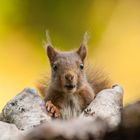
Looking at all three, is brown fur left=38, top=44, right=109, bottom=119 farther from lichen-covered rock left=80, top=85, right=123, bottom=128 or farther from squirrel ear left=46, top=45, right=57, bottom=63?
lichen-covered rock left=80, top=85, right=123, bottom=128

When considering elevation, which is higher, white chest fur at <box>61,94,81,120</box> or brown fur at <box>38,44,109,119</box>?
brown fur at <box>38,44,109,119</box>

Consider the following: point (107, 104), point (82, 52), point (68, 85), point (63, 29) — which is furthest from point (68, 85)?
point (63, 29)

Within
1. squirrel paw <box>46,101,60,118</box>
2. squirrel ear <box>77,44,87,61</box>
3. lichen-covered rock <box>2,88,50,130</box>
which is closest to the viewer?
lichen-covered rock <box>2,88,50,130</box>

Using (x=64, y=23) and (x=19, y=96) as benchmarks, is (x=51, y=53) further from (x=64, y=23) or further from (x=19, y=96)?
(x=64, y=23)

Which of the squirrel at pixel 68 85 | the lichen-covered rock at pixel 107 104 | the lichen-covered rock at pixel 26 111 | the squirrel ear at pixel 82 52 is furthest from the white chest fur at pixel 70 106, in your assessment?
the lichen-covered rock at pixel 26 111

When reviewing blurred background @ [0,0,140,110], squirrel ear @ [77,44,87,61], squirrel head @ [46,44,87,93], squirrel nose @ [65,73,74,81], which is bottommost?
squirrel nose @ [65,73,74,81]

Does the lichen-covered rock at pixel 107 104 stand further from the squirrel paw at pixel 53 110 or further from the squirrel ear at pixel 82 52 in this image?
the squirrel ear at pixel 82 52

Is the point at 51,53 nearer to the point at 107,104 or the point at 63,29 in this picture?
the point at 107,104

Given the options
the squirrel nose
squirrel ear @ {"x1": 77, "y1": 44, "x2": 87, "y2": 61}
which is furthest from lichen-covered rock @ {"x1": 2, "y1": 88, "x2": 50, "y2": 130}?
squirrel ear @ {"x1": 77, "y1": 44, "x2": 87, "y2": 61}
